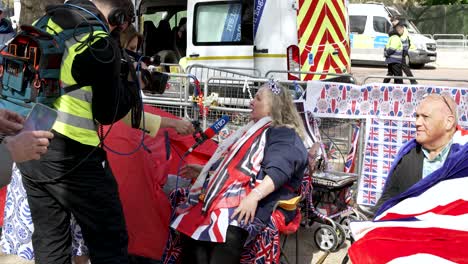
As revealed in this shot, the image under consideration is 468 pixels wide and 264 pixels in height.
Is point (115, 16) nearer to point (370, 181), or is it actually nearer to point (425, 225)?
point (425, 225)

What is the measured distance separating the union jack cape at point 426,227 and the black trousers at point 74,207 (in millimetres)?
1232

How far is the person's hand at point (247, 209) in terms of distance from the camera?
3.66m

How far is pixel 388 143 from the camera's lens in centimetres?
505

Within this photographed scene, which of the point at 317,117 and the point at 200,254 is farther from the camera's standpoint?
the point at 317,117

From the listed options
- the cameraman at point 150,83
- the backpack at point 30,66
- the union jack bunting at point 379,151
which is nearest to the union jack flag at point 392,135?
the union jack bunting at point 379,151

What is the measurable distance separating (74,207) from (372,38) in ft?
69.3

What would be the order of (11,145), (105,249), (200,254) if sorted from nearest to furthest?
(11,145), (105,249), (200,254)

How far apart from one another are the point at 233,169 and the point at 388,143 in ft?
5.71

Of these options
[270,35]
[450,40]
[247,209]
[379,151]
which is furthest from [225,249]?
[450,40]

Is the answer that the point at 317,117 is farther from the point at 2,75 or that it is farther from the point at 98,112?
the point at 2,75

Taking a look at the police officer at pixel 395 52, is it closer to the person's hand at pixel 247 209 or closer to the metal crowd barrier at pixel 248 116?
the metal crowd barrier at pixel 248 116

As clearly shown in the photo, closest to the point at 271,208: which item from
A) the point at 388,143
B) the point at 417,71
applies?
the point at 388,143

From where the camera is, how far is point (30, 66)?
2.65 meters

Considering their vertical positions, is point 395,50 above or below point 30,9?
below
